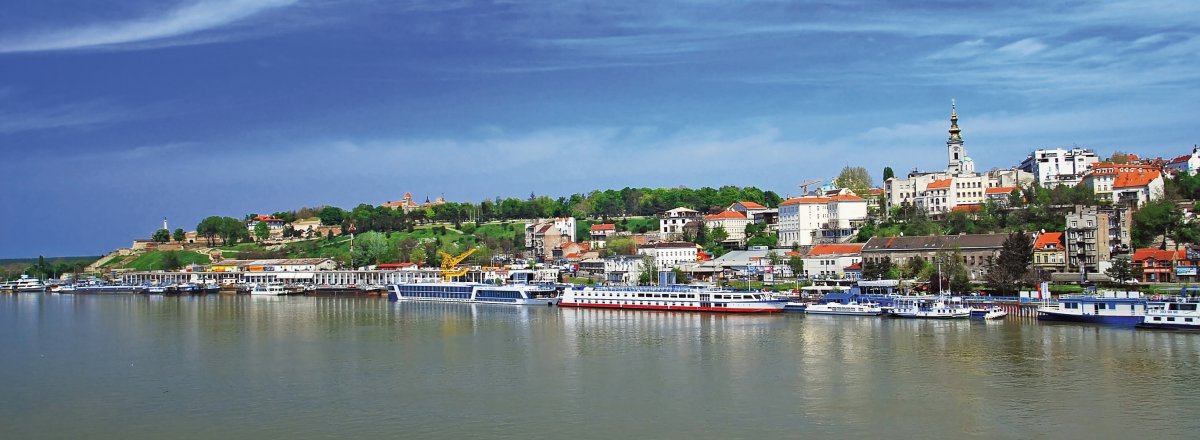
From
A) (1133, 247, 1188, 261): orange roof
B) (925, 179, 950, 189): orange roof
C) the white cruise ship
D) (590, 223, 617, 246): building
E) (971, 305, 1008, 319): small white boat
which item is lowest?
(971, 305, 1008, 319): small white boat

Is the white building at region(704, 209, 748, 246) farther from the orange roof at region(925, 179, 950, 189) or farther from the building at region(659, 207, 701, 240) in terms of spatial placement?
the orange roof at region(925, 179, 950, 189)

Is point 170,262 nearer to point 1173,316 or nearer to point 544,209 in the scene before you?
point 544,209

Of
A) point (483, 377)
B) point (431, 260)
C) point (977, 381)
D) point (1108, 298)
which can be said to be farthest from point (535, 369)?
point (431, 260)

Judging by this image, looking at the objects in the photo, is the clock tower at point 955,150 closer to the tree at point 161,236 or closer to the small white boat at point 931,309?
the small white boat at point 931,309

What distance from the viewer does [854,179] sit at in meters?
66.7

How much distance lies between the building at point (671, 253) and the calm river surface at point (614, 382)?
71.8 ft

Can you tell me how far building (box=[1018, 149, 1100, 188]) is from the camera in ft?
176

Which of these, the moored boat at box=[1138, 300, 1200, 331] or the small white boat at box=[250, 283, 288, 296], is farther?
the small white boat at box=[250, 283, 288, 296]

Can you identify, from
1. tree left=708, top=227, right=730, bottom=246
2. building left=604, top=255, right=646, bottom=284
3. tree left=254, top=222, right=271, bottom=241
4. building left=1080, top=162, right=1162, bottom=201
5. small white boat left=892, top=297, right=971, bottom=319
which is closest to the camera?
small white boat left=892, top=297, right=971, bottom=319

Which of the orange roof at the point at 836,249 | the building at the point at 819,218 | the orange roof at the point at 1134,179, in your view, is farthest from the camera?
the building at the point at 819,218

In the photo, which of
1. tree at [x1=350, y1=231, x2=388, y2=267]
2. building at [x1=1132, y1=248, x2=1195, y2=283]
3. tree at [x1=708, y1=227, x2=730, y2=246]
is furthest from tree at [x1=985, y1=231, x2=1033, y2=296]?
tree at [x1=350, y1=231, x2=388, y2=267]

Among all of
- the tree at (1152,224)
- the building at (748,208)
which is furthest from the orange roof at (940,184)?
the building at (748,208)

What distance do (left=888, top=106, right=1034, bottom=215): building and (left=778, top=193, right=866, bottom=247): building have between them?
2014 mm

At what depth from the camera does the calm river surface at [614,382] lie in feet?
49.0
